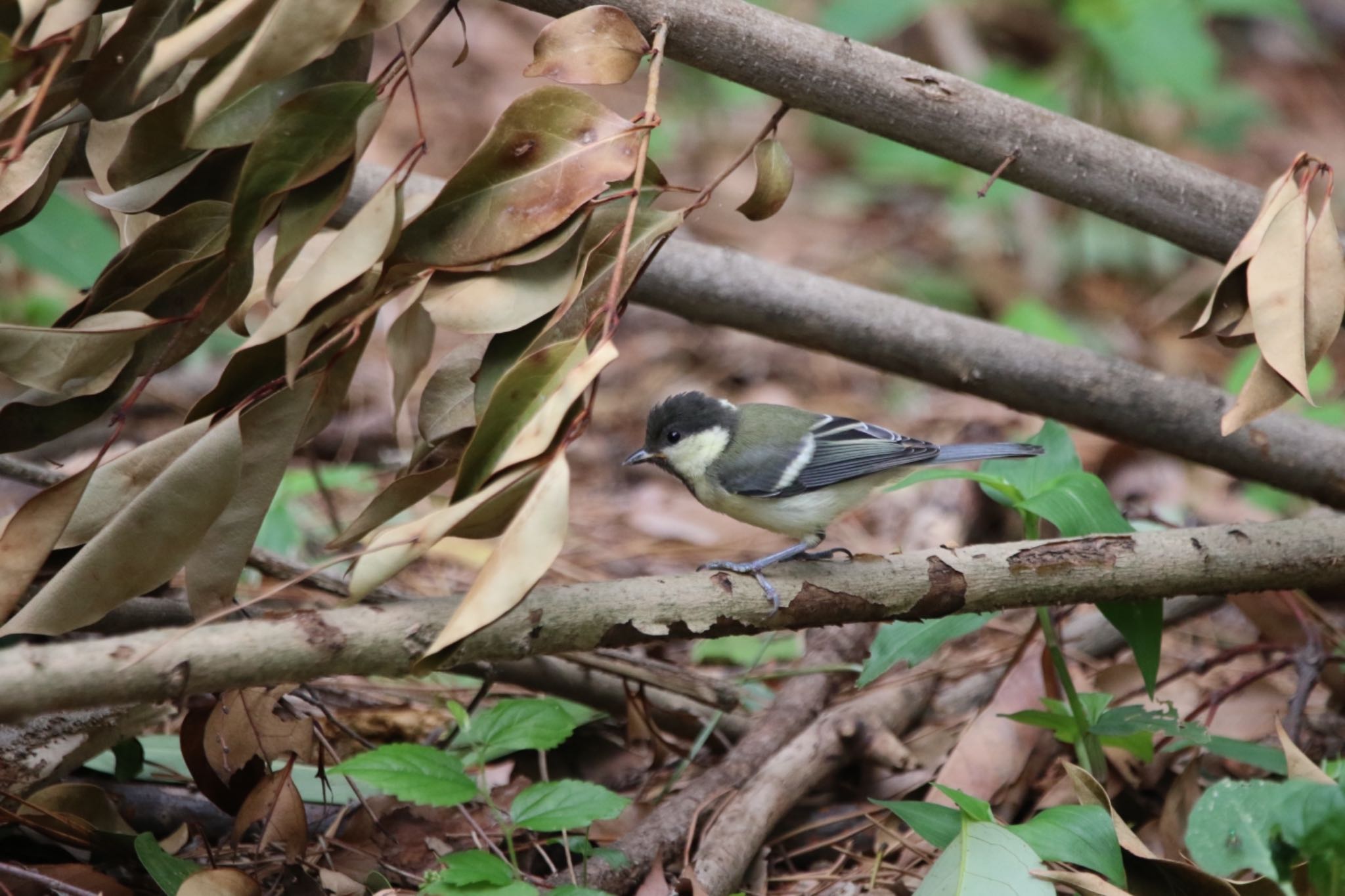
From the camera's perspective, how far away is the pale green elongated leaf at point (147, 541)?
1.79 metres

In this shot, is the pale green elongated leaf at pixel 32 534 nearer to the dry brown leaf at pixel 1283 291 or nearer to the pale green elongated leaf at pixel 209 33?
the pale green elongated leaf at pixel 209 33

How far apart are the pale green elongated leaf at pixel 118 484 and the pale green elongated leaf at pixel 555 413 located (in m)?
0.59

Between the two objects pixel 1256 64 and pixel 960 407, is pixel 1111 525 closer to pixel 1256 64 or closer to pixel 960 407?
pixel 960 407

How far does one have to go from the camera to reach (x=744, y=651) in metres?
3.77

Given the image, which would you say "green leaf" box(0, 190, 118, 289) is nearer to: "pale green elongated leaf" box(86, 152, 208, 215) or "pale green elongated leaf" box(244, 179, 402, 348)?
"pale green elongated leaf" box(86, 152, 208, 215)

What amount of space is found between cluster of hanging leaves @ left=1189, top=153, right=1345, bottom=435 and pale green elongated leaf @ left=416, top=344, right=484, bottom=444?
1419mm

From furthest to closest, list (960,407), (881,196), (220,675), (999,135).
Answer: (881,196), (960,407), (999,135), (220,675)

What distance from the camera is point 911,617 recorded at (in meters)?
2.32

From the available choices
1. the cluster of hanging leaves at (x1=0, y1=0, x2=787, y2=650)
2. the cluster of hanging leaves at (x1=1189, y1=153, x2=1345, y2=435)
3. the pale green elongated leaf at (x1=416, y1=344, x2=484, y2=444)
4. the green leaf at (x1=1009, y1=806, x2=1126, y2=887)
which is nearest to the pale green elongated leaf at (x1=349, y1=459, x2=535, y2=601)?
the cluster of hanging leaves at (x1=0, y1=0, x2=787, y2=650)

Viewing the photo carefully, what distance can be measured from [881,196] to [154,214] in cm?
631

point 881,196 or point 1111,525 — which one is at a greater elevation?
point 1111,525

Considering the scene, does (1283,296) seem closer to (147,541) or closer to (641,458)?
(641,458)

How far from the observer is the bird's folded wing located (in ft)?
10.4

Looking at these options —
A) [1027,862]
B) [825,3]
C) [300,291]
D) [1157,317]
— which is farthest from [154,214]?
[825,3]
